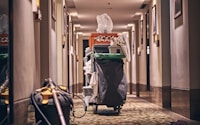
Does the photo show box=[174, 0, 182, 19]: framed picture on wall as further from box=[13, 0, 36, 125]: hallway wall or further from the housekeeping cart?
box=[13, 0, 36, 125]: hallway wall

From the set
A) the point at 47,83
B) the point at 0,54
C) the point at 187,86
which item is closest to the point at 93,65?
the point at 187,86

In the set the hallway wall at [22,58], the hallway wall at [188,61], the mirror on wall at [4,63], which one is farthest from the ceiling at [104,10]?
the mirror on wall at [4,63]

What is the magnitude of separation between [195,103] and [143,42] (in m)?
7.66

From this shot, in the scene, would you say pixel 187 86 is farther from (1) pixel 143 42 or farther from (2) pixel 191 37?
(1) pixel 143 42

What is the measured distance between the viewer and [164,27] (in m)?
9.91

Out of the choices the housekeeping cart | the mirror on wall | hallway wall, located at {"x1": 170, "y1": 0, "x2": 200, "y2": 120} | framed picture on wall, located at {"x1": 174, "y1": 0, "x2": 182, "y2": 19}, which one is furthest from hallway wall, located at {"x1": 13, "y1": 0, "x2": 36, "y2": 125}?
framed picture on wall, located at {"x1": 174, "y1": 0, "x2": 182, "y2": 19}

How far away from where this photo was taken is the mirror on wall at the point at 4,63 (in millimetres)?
2956

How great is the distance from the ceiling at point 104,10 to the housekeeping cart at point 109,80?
504 centimetres

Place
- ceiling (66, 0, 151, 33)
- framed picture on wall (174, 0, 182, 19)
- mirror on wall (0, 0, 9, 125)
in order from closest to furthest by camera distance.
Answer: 1. mirror on wall (0, 0, 9, 125)
2. framed picture on wall (174, 0, 182, 19)
3. ceiling (66, 0, 151, 33)

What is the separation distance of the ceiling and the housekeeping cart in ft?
16.5

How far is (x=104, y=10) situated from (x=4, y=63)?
11833 millimetres

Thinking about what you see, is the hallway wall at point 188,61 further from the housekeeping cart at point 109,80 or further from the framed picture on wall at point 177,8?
the housekeeping cart at point 109,80

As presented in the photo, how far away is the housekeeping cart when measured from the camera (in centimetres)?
784

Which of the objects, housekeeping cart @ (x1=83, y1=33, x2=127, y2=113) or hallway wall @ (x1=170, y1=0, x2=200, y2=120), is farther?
housekeeping cart @ (x1=83, y1=33, x2=127, y2=113)
